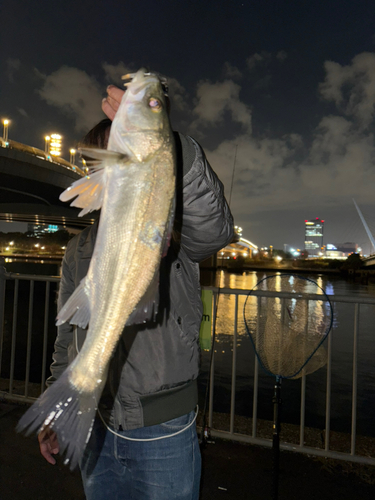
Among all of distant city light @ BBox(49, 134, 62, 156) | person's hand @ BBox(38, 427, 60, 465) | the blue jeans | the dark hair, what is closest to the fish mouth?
the dark hair

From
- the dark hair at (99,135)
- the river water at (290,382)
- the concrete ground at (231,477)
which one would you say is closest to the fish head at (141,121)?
the dark hair at (99,135)

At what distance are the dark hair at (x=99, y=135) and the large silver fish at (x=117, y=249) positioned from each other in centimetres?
56

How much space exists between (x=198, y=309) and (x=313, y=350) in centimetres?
216

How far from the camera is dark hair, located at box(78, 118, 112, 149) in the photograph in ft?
5.85

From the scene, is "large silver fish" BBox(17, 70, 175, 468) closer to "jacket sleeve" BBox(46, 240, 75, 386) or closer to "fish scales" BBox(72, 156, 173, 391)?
"fish scales" BBox(72, 156, 173, 391)

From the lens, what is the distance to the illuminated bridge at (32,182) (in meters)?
30.2

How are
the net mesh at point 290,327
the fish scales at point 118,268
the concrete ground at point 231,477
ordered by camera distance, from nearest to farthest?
1. the fish scales at point 118,268
2. the concrete ground at point 231,477
3. the net mesh at point 290,327

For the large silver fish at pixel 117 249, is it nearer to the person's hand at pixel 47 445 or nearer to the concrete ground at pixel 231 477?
the person's hand at pixel 47 445

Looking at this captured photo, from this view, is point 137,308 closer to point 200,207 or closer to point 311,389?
point 200,207

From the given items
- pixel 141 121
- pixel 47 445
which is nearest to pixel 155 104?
pixel 141 121

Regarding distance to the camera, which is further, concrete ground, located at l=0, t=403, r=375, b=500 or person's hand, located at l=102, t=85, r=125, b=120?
concrete ground, located at l=0, t=403, r=375, b=500

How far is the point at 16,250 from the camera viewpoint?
291 feet

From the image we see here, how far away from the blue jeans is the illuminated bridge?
26319mm

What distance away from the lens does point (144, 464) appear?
62.6 inches
